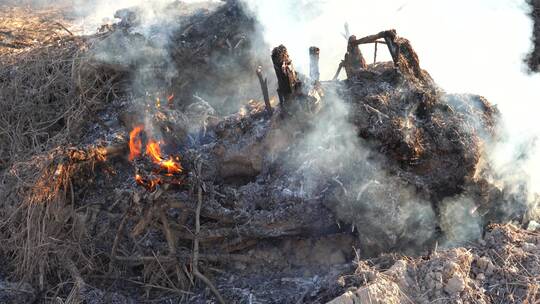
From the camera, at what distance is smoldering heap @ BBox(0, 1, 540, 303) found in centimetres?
497

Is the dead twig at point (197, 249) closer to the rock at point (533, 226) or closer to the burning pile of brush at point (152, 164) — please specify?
the burning pile of brush at point (152, 164)

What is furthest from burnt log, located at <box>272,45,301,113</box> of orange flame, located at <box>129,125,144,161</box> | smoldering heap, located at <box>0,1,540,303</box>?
orange flame, located at <box>129,125,144,161</box>

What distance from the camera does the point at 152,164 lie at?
5.36 meters

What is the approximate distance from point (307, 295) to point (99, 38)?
4757 millimetres

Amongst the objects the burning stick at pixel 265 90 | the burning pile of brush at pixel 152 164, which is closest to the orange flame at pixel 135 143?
the burning pile of brush at pixel 152 164

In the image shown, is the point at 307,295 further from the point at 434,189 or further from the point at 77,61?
the point at 77,61

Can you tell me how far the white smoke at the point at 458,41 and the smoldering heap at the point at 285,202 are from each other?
47 cm

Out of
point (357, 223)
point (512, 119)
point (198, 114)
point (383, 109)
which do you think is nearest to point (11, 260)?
point (198, 114)

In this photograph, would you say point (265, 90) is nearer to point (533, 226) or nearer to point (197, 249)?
point (197, 249)

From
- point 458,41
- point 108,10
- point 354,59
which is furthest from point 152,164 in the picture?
point 108,10

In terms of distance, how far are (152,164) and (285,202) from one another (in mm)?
1327

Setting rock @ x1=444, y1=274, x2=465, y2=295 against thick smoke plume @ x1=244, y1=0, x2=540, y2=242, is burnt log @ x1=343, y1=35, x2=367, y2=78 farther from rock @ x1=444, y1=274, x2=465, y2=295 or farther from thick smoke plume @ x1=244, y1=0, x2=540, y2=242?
rock @ x1=444, y1=274, x2=465, y2=295

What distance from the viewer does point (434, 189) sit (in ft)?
17.0

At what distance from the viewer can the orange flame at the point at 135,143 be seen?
226 inches
